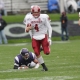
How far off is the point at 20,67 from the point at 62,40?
1355 cm

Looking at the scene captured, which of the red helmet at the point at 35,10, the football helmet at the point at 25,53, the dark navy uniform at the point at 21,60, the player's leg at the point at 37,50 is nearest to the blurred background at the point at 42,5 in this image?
the dark navy uniform at the point at 21,60

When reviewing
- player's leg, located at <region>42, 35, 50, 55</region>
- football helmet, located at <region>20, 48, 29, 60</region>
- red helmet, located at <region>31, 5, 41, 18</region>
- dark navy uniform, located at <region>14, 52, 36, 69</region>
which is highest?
red helmet, located at <region>31, 5, 41, 18</region>

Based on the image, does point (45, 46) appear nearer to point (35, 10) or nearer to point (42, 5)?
point (35, 10)

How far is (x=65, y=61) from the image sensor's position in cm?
1408

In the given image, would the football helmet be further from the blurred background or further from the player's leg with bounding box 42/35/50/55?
the blurred background

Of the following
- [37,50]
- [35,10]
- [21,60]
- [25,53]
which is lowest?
[21,60]

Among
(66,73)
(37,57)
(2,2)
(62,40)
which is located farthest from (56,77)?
(2,2)

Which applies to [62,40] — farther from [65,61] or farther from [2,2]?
[65,61]

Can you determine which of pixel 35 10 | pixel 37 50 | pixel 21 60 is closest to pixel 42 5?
pixel 21 60

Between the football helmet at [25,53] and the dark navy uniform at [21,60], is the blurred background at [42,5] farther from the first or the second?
the football helmet at [25,53]

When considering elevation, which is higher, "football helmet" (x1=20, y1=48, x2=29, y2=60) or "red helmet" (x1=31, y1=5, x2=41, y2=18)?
"red helmet" (x1=31, y1=5, x2=41, y2=18)

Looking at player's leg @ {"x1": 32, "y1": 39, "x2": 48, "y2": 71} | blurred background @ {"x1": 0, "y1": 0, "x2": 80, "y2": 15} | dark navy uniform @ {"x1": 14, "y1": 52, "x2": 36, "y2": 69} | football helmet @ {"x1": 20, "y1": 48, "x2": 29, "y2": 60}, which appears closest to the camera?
player's leg @ {"x1": 32, "y1": 39, "x2": 48, "y2": 71}

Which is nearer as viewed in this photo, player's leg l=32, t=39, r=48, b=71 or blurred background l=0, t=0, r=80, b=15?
player's leg l=32, t=39, r=48, b=71

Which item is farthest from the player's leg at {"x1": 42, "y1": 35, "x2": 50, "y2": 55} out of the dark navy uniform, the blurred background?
the blurred background
